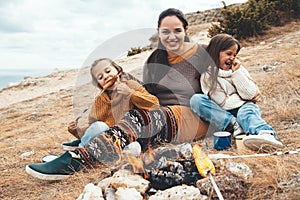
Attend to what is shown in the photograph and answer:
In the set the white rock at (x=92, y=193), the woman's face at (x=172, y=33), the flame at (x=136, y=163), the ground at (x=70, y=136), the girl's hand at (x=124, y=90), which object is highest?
the woman's face at (x=172, y=33)

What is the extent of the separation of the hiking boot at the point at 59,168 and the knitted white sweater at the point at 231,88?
48.2 inches

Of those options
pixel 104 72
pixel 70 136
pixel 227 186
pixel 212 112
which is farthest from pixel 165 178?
pixel 70 136

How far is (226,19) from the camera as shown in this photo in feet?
34.9

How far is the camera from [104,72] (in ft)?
9.74

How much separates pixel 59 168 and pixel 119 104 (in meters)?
0.69

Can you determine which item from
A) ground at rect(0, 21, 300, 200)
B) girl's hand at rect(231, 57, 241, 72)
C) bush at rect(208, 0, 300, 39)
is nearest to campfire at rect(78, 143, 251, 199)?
ground at rect(0, 21, 300, 200)

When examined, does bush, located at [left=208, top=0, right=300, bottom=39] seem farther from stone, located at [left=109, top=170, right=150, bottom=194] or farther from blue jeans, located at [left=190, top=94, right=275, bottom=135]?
stone, located at [left=109, top=170, right=150, bottom=194]

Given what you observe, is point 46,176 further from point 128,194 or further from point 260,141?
point 260,141

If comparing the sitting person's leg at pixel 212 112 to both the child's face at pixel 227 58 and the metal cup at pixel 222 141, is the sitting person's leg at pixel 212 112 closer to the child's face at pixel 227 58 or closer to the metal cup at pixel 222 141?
the metal cup at pixel 222 141

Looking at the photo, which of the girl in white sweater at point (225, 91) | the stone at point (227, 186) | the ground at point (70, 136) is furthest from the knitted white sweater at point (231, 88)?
the stone at point (227, 186)

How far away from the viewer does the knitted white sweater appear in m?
2.98

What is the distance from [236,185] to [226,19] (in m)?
9.27

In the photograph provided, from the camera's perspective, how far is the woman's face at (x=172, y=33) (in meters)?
3.15

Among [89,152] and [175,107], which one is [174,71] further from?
[89,152]
